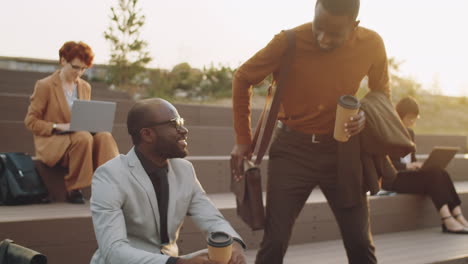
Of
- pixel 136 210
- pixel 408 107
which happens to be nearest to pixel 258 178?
pixel 136 210

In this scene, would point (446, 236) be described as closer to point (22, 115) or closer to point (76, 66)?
point (76, 66)

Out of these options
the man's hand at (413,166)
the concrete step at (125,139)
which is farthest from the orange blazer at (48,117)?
A: the man's hand at (413,166)

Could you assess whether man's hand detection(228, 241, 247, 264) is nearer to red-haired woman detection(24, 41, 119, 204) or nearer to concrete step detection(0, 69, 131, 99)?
red-haired woman detection(24, 41, 119, 204)

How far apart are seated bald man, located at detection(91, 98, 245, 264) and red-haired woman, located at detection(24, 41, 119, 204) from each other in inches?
91.9

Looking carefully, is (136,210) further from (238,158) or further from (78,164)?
(78,164)

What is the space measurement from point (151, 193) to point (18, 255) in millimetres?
541

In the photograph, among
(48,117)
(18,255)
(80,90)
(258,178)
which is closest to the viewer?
(18,255)

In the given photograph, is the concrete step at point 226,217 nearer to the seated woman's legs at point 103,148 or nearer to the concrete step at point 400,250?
the concrete step at point 400,250

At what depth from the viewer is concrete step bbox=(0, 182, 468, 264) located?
3549 millimetres

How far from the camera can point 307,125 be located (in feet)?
8.96

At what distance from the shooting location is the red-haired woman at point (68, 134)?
4.59 m

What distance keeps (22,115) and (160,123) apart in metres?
4.76

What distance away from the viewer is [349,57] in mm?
2701

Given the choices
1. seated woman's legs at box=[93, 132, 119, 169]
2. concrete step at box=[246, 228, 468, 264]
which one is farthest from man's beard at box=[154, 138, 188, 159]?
seated woman's legs at box=[93, 132, 119, 169]
